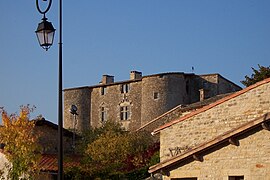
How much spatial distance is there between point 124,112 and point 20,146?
43498mm

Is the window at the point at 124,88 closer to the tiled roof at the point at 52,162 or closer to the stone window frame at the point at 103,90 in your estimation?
the stone window frame at the point at 103,90

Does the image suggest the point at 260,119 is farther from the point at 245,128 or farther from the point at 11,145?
the point at 11,145

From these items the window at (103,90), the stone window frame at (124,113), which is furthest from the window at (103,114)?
the stone window frame at (124,113)

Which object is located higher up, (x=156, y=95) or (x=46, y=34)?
(x=156, y=95)

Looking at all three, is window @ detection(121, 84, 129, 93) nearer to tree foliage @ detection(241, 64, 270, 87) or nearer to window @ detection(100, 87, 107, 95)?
window @ detection(100, 87, 107, 95)

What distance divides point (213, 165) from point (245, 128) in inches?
72.2

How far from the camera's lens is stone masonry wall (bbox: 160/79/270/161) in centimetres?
2164

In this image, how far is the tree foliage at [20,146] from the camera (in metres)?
18.1

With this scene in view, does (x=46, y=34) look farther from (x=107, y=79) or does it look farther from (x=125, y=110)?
(x=107, y=79)

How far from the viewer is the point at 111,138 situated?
122ft

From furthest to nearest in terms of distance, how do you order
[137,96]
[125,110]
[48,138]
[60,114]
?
[125,110] → [137,96] → [48,138] → [60,114]

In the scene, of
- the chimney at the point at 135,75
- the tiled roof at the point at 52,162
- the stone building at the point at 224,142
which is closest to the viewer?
the stone building at the point at 224,142

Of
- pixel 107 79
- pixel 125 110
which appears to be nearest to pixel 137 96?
pixel 125 110

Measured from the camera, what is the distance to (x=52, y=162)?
107ft
